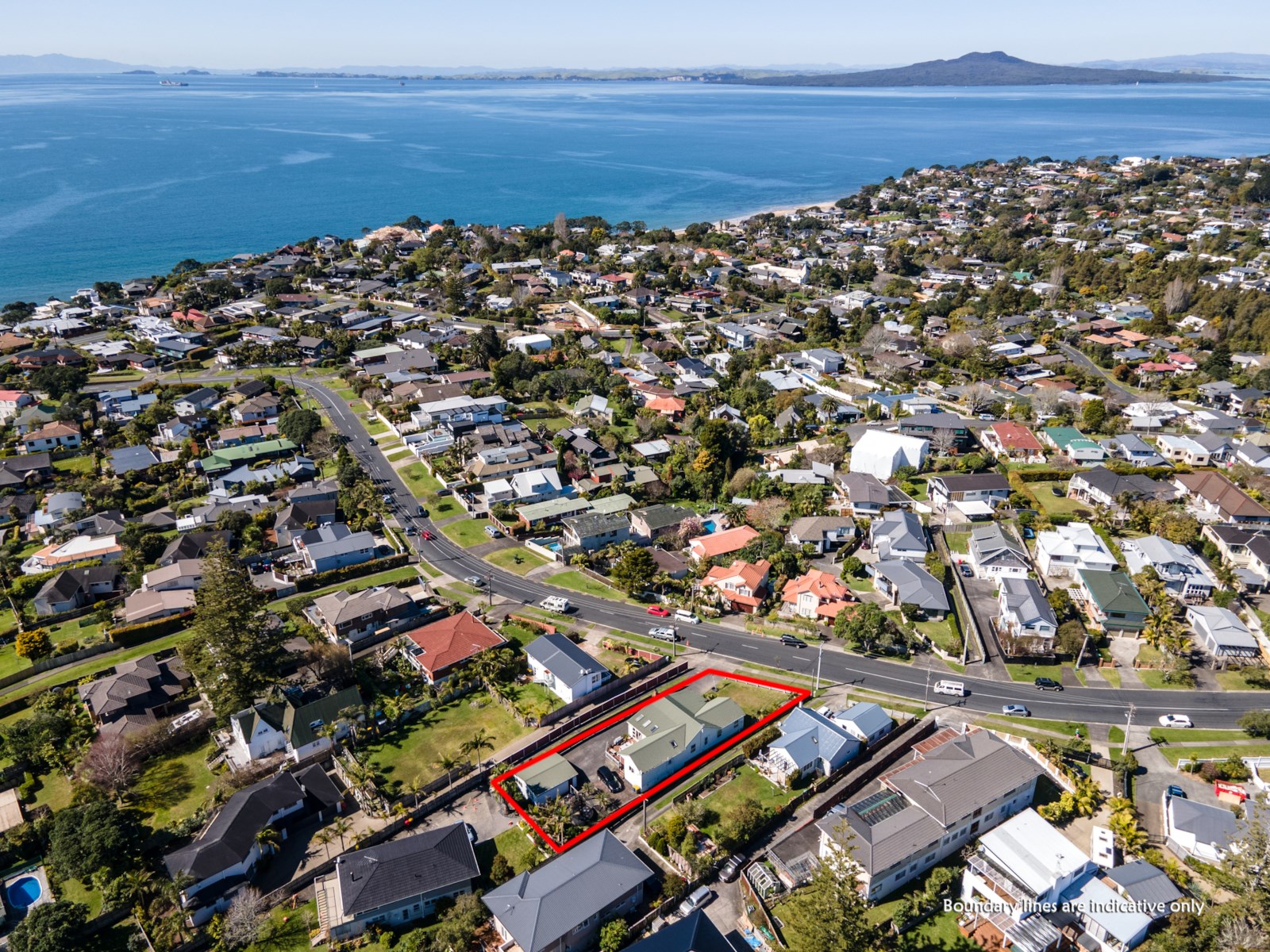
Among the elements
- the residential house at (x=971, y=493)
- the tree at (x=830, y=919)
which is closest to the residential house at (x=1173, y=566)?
the residential house at (x=971, y=493)

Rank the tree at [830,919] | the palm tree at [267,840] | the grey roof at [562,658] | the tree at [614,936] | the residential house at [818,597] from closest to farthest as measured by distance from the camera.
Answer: the tree at [830,919] → the tree at [614,936] → the palm tree at [267,840] → the grey roof at [562,658] → the residential house at [818,597]

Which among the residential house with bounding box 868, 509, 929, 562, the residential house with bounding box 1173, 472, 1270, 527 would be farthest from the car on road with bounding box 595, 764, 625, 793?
the residential house with bounding box 1173, 472, 1270, 527

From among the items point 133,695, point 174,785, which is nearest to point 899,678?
point 174,785

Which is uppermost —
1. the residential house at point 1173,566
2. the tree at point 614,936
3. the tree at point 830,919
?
the tree at point 830,919

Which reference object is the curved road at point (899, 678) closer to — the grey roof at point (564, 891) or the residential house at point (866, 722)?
the residential house at point (866, 722)

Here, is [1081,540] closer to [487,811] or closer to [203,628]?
[487,811]

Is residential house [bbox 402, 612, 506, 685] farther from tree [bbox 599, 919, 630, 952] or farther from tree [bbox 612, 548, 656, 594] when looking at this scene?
tree [bbox 599, 919, 630, 952]
